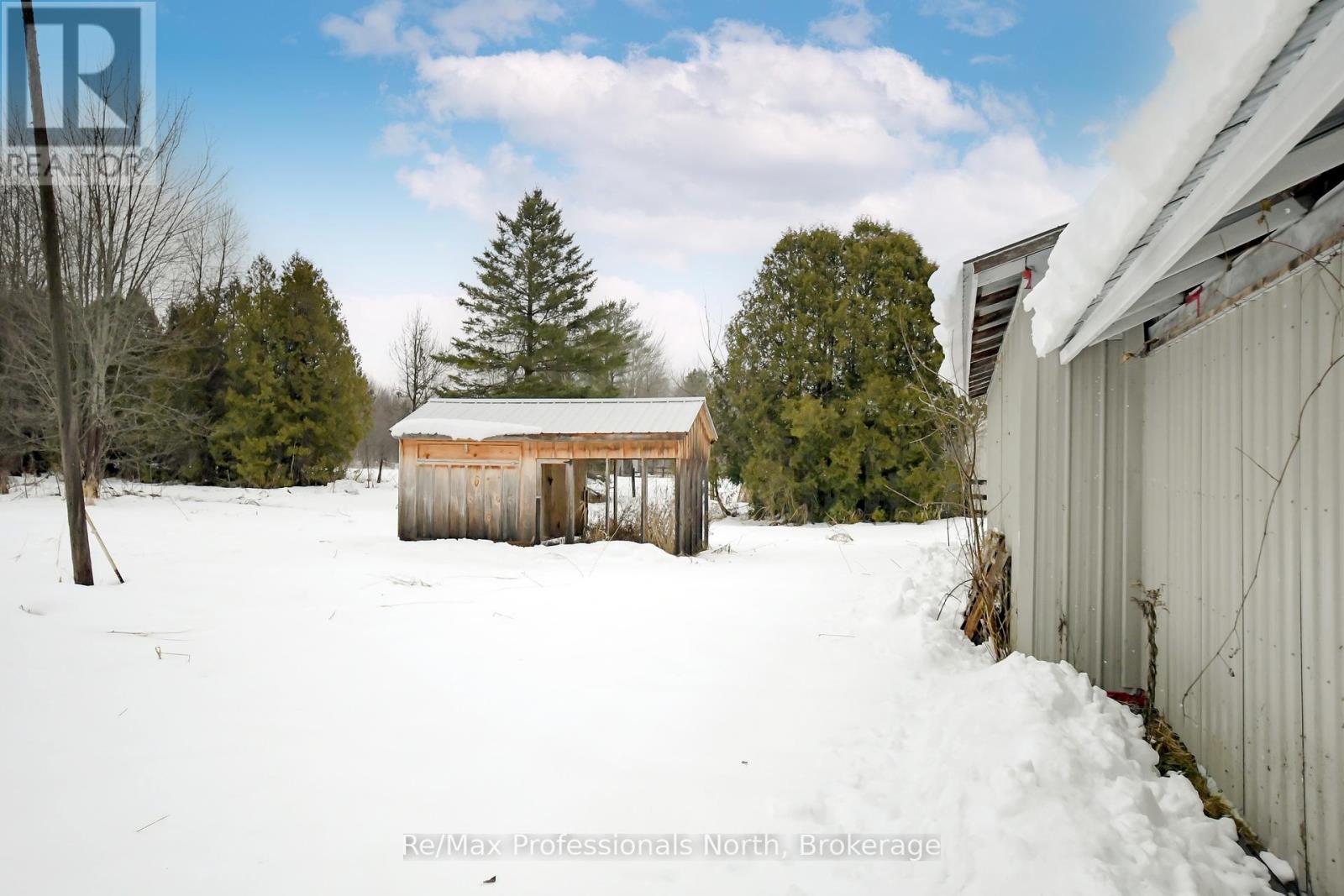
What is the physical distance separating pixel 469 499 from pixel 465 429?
3.93 feet

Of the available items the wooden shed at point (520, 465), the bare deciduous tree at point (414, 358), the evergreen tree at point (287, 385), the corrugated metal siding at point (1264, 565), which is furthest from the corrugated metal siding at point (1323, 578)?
the bare deciduous tree at point (414, 358)

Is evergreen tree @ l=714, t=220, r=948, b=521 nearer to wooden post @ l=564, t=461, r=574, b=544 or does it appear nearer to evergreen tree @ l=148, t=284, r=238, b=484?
wooden post @ l=564, t=461, r=574, b=544

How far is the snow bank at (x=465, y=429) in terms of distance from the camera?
11.2 m

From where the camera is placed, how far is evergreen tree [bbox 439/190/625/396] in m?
23.4

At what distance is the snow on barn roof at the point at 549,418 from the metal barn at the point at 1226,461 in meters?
7.44

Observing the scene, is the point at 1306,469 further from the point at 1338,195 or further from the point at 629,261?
the point at 629,261

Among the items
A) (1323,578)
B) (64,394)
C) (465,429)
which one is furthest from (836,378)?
(1323,578)

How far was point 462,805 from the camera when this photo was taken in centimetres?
266

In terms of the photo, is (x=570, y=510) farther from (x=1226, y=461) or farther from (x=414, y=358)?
(x=414, y=358)

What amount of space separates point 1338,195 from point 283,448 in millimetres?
22379

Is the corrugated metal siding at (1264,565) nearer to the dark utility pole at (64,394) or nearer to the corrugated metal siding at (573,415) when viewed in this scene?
the dark utility pole at (64,394)

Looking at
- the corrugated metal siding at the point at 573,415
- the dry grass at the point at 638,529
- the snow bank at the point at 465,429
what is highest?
the corrugated metal siding at the point at 573,415

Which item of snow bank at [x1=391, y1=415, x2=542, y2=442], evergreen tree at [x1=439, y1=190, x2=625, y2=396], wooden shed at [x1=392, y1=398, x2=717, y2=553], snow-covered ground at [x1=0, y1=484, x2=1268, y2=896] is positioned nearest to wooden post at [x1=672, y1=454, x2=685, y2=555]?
wooden shed at [x1=392, y1=398, x2=717, y2=553]

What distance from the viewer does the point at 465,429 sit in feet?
36.8
